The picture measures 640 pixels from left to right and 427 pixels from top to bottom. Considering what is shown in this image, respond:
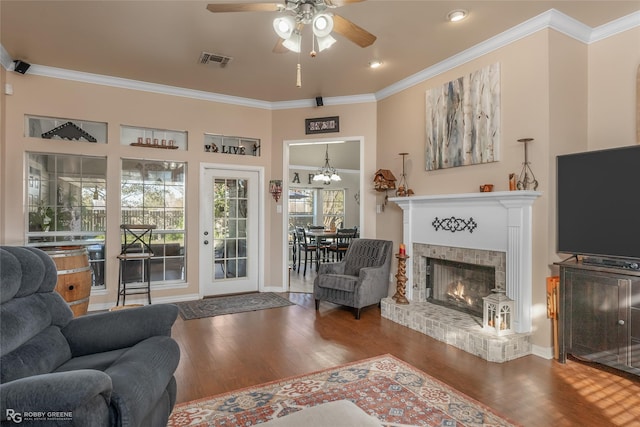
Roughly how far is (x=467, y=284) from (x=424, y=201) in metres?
1.05

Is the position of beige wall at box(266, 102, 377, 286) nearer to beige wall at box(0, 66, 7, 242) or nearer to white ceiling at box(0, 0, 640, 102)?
white ceiling at box(0, 0, 640, 102)

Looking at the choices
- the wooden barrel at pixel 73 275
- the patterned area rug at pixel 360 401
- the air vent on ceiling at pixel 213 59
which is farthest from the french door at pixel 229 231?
the patterned area rug at pixel 360 401

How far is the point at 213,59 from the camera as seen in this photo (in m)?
3.97

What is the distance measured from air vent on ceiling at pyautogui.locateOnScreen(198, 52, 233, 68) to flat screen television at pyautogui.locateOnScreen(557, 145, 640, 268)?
3.56 m

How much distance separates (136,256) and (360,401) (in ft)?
11.2

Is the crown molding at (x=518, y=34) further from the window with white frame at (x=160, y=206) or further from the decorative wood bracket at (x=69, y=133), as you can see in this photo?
the decorative wood bracket at (x=69, y=133)

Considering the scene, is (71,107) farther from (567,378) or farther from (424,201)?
(567,378)

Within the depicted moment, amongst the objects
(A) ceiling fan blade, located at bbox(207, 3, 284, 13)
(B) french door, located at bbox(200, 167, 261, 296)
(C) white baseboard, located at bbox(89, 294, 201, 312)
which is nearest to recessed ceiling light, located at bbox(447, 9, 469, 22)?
(A) ceiling fan blade, located at bbox(207, 3, 284, 13)

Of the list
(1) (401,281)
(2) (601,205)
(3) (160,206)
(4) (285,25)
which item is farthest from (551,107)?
(3) (160,206)

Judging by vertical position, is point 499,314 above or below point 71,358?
below

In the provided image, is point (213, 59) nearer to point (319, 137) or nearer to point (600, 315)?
point (319, 137)

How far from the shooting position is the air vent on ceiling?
3866 mm

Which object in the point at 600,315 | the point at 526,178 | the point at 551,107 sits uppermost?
the point at 551,107

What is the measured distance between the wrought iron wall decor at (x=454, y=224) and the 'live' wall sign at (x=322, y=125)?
2.19m
